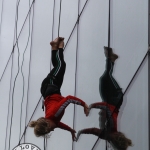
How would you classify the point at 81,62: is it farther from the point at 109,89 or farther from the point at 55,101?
the point at 109,89

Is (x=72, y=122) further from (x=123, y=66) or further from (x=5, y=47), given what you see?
(x=5, y=47)

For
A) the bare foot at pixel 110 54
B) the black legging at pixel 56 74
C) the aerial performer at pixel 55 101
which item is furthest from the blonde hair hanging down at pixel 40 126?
the bare foot at pixel 110 54

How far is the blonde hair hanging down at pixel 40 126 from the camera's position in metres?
11.6

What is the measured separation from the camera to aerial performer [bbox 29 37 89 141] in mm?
11773

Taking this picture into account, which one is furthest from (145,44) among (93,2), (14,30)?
(14,30)

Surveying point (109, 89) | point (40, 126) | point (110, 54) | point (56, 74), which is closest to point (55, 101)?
point (40, 126)

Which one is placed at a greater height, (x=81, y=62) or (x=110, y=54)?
(x=81, y=62)

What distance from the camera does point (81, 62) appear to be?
1312 centimetres

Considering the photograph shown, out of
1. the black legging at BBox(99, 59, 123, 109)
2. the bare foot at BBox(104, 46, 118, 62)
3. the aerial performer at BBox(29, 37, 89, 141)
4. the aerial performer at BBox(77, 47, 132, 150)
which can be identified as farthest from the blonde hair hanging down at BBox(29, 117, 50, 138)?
the bare foot at BBox(104, 46, 118, 62)

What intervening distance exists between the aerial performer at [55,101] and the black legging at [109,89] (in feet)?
1.62

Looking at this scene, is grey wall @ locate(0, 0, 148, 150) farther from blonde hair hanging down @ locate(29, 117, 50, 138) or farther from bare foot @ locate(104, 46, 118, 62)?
blonde hair hanging down @ locate(29, 117, 50, 138)

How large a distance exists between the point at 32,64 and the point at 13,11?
3.24 meters

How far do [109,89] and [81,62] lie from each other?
176 cm

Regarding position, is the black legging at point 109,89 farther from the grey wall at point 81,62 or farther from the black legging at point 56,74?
the black legging at point 56,74
